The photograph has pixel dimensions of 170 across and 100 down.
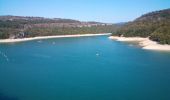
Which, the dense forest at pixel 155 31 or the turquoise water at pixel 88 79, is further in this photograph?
the dense forest at pixel 155 31

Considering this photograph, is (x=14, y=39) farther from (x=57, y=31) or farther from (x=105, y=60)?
Answer: (x=105, y=60)

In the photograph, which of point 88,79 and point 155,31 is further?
point 155,31

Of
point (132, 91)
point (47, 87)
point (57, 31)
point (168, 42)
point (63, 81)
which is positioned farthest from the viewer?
point (57, 31)

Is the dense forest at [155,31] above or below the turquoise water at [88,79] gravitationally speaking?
above

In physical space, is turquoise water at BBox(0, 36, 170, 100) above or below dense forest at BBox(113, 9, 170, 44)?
below

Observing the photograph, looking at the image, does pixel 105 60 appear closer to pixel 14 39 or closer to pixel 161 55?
pixel 161 55

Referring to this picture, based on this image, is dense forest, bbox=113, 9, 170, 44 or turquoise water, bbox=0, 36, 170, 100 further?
dense forest, bbox=113, 9, 170, 44

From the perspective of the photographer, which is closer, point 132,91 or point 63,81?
point 132,91

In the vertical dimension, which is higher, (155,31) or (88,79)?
(155,31)

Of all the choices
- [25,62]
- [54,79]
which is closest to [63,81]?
[54,79]

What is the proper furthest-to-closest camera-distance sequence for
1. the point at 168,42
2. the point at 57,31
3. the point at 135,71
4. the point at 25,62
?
the point at 57,31 < the point at 168,42 < the point at 25,62 < the point at 135,71
